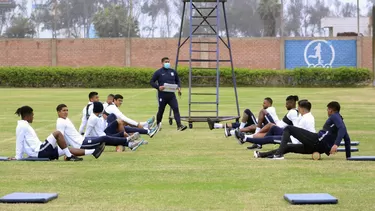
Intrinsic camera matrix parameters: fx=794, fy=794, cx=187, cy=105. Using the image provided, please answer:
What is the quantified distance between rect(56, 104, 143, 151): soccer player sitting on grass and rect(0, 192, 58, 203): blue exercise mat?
14.6ft

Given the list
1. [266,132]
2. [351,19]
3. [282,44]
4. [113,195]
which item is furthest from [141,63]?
[113,195]

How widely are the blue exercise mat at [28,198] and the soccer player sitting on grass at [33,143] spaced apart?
392 centimetres

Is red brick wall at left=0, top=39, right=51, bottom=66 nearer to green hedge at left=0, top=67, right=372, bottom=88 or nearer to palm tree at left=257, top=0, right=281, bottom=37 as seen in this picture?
green hedge at left=0, top=67, right=372, bottom=88

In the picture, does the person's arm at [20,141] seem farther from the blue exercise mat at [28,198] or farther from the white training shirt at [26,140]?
the blue exercise mat at [28,198]

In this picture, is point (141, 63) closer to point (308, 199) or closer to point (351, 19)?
point (351, 19)

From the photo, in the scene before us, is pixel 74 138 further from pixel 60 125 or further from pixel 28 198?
pixel 28 198

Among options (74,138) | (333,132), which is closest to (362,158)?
(333,132)

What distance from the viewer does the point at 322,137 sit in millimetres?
14477

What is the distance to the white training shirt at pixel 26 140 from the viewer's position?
14.5m

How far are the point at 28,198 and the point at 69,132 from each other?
5082 mm

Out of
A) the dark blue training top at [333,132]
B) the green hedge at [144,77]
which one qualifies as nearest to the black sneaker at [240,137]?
the dark blue training top at [333,132]

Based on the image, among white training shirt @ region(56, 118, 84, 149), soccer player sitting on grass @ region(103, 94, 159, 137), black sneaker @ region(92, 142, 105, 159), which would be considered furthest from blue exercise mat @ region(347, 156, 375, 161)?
soccer player sitting on grass @ region(103, 94, 159, 137)

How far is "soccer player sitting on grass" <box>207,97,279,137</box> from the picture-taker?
18.4 meters

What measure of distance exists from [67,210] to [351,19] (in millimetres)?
79139
